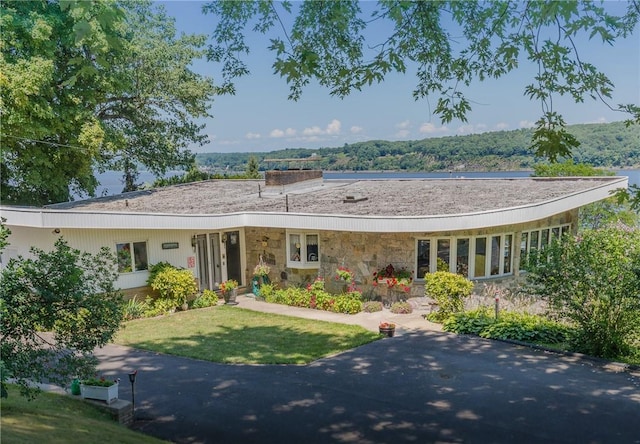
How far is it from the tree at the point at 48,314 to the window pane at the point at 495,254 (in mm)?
12337

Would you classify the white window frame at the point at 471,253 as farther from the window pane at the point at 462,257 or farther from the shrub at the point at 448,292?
the shrub at the point at 448,292

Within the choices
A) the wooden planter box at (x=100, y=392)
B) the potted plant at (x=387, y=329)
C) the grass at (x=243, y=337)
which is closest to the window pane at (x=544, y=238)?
the potted plant at (x=387, y=329)

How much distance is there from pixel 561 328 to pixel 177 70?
61.9 ft

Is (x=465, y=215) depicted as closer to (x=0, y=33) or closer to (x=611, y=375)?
(x=611, y=375)

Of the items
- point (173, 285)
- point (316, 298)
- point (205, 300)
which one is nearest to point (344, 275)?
point (316, 298)

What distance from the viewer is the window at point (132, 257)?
50.9 feet

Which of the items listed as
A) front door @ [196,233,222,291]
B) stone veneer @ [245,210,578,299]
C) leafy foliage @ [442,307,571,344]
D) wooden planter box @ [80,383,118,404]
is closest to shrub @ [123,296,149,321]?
front door @ [196,233,222,291]

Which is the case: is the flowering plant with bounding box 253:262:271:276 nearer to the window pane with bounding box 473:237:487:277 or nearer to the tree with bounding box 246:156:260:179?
the window pane with bounding box 473:237:487:277

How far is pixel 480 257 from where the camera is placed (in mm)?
16000

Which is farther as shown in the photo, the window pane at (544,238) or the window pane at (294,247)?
the window pane at (544,238)

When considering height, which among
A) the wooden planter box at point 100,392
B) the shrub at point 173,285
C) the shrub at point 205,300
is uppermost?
the wooden planter box at point 100,392

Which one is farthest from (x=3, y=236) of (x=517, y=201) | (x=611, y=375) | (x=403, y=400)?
(x=517, y=201)

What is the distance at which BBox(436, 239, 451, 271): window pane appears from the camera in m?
15.6

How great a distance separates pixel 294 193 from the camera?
2095 cm
